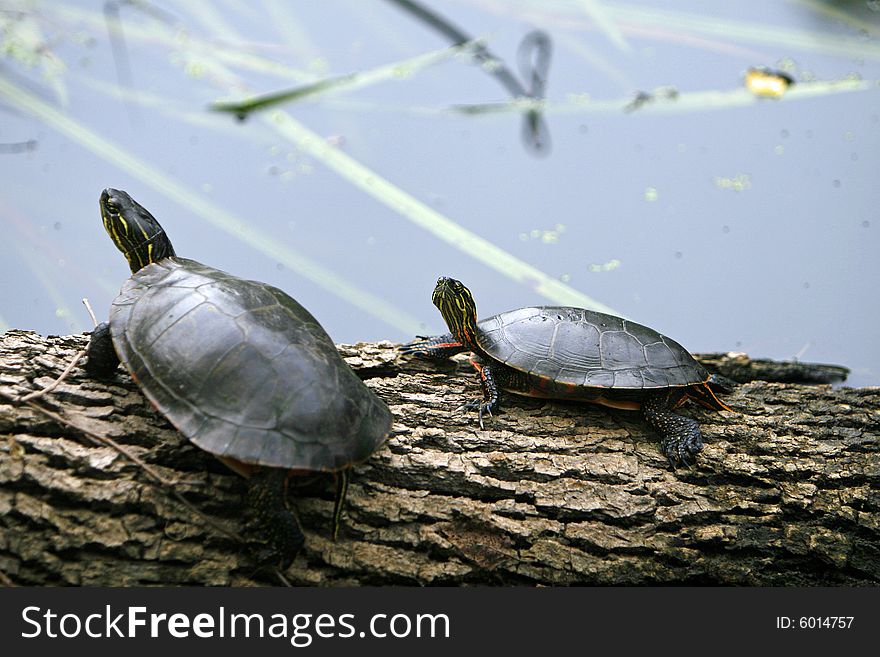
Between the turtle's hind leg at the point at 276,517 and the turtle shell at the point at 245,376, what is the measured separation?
10 cm

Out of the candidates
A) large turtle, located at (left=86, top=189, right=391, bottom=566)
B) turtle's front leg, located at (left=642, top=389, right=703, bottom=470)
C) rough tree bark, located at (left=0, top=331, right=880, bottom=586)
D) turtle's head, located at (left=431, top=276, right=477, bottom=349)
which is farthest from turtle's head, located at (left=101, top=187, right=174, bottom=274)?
turtle's front leg, located at (left=642, top=389, right=703, bottom=470)

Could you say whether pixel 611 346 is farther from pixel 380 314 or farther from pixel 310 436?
pixel 380 314

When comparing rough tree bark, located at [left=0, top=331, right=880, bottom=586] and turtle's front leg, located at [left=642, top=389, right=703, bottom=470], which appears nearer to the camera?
rough tree bark, located at [left=0, top=331, right=880, bottom=586]

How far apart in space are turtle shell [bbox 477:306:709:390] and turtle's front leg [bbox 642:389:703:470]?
0.09 m

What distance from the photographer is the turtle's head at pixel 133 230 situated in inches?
92.0

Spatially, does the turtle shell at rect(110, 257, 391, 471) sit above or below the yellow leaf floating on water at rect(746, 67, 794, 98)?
below

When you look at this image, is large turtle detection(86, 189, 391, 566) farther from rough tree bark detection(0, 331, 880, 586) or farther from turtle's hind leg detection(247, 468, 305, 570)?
rough tree bark detection(0, 331, 880, 586)

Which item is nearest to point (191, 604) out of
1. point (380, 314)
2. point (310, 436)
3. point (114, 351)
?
point (310, 436)

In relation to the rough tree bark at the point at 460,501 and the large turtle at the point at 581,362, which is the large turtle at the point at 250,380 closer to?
the rough tree bark at the point at 460,501

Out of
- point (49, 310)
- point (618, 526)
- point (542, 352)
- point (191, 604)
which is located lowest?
point (191, 604)

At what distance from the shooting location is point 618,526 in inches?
77.9

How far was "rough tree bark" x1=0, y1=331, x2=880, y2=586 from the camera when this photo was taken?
1.72 m

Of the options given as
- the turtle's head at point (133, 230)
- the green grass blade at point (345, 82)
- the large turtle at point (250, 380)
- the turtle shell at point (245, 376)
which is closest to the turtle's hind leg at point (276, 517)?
the large turtle at point (250, 380)

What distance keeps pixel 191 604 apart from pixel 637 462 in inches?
59.6
